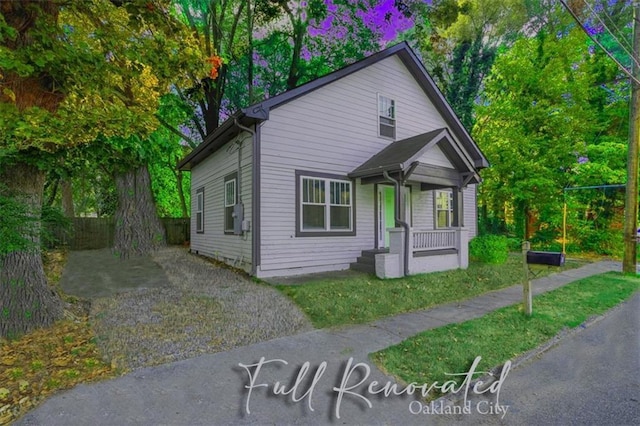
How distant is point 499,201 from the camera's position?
17.5m

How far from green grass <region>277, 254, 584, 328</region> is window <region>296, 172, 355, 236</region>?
1682mm

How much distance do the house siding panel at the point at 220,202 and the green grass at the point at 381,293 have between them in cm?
252

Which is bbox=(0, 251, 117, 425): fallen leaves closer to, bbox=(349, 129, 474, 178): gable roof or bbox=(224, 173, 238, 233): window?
bbox=(224, 173, 238, 233): window

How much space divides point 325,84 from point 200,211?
7197 mm

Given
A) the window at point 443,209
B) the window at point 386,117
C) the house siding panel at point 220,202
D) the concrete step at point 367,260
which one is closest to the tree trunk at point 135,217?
the house siding panel at point 220,202

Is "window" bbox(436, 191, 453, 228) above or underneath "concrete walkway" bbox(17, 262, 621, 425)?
above

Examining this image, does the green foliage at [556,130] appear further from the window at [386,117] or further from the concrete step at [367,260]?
the concrete step at [367,260]

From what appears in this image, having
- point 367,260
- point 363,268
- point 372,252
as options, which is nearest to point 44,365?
point 363,268

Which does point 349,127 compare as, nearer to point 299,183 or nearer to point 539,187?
point 299,183

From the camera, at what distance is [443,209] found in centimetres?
1278

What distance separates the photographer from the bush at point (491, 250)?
1131 centimetres

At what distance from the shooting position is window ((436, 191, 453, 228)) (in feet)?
41.2

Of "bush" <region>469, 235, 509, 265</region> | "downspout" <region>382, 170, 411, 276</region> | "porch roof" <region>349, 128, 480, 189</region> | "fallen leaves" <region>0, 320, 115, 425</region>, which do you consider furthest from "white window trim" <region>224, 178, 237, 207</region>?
"bush" <region>469, 235, 509, 265</region>

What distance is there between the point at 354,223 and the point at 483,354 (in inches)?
236
